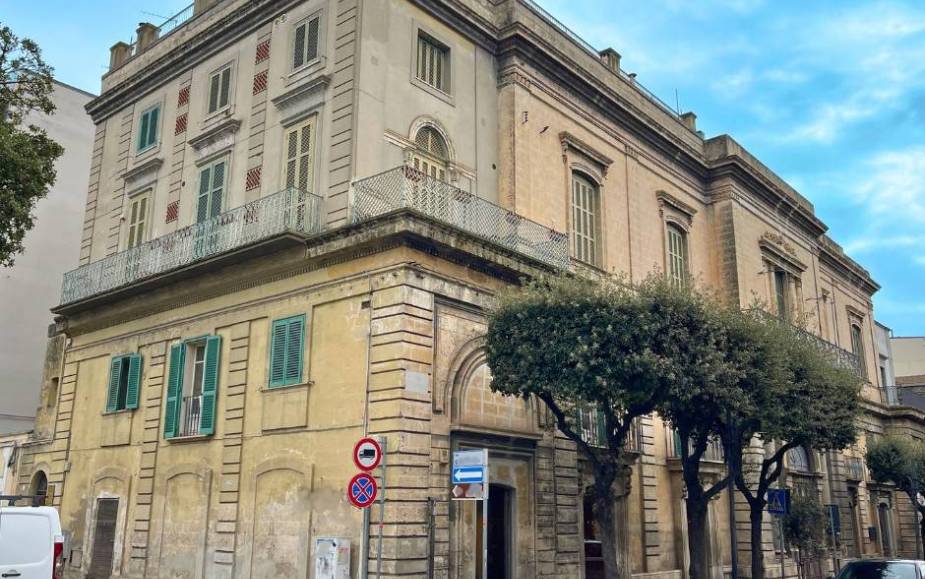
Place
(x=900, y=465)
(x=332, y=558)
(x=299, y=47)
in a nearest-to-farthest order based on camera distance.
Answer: (x=332, y=558), (x=299, y=47), (x=900, y=465)

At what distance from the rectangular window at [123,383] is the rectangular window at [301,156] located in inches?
259

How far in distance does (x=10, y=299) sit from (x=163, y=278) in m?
14.4

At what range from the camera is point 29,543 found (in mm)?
11430

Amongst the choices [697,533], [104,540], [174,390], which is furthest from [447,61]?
[104,540]

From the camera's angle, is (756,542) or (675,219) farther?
(675,219)

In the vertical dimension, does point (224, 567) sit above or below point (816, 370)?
below

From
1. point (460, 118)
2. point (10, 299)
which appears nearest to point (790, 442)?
point (460, 118)

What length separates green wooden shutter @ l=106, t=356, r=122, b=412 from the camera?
21.8 metres

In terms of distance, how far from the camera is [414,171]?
16828mm

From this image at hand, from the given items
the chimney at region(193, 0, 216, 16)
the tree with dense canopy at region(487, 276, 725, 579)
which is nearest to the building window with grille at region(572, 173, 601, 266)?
the tree with dense canopy at region(487, 276, 725, 579)

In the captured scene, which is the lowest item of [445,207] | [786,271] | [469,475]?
[469,475]

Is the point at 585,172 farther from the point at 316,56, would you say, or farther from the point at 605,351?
the point at 605,351

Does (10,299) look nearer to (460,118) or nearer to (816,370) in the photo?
(460,118)

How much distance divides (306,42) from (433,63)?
9.60 feet
